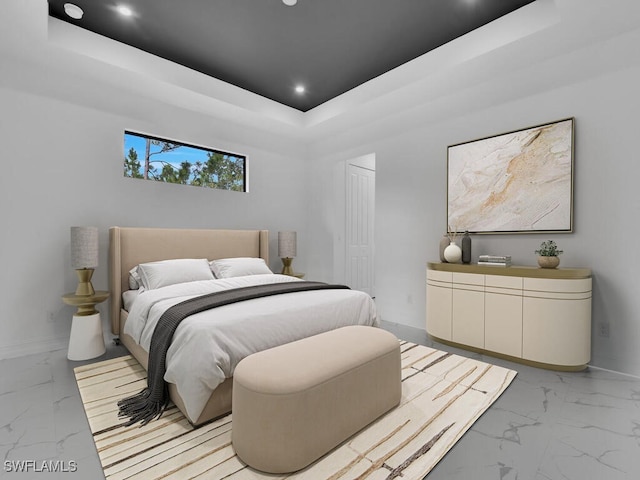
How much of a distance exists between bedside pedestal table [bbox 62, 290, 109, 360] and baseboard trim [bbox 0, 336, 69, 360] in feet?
1.20

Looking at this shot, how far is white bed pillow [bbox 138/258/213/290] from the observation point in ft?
10.2

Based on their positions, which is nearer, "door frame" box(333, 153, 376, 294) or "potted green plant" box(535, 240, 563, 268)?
"potted green plant" box(535, 240, 563, 268)

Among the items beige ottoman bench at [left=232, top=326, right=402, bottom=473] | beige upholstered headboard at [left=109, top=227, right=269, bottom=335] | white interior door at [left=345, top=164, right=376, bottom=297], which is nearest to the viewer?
beige ottoman bench at [left=232, top=326, right=402, bottom=473]

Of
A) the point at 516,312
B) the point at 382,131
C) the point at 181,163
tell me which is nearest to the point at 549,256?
the point at 516,312

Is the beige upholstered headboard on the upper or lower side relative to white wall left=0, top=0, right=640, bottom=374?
lower

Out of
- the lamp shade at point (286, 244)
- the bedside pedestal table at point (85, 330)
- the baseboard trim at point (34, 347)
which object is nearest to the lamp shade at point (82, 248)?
the bedside pedestal table at point (85, 330)

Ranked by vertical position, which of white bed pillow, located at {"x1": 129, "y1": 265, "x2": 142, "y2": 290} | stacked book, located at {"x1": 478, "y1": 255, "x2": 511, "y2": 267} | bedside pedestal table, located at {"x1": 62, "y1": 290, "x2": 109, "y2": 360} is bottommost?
bedside pedestal table, located at {"x1": 62, "y1": 290, "x2": 109, "y2": 360}

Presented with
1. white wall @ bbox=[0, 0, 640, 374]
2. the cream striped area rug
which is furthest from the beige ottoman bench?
white wall @ bbox=[0, 0, 640, 374]

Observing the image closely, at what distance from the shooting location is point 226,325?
1942 mm

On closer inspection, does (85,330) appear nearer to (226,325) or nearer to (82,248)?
(82,248)

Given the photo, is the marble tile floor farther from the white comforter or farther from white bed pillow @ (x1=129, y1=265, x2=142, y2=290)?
white bed pillow @ (x1=129, y1=265, x2=142, y2=290)

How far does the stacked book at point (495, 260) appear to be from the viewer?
303 centimetres

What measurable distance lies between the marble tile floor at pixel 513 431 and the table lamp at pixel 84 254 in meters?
0.75

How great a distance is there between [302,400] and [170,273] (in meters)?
2.27
